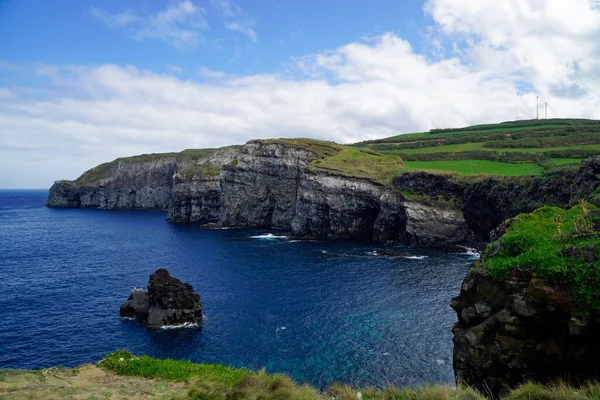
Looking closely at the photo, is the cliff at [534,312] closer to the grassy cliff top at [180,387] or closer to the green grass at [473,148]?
the grassy cliff top at [180,387]

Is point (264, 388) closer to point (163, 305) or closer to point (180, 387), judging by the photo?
point (180, 387)

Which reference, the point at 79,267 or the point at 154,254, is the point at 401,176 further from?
the point at 79,267

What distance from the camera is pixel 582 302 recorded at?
51.0 feet

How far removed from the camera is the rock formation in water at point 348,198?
78875 millimetres

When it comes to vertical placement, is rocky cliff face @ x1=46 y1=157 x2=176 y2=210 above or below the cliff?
above

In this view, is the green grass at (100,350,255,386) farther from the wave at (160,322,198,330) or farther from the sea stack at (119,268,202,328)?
the sea stack at (119,268,202,328)

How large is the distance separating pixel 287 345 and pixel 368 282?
76.6 feet

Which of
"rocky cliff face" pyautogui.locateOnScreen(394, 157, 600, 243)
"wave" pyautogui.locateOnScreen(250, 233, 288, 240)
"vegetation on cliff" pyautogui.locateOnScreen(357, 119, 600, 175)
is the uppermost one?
"vegetation on cliff" pyautogui.locateOnScreen(357, 119, 600, 175)

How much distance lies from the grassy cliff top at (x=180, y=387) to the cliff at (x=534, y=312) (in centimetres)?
214

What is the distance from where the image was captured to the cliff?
1577cm

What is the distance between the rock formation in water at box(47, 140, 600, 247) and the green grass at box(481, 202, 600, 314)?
32.4 m

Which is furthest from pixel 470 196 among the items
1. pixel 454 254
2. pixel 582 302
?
pixel 582 302

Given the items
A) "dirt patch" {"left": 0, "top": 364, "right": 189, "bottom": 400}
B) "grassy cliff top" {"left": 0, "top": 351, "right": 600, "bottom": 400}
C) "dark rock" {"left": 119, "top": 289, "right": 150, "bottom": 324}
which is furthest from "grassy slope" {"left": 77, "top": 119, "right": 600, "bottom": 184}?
"dirt patch" {"left": 0, "top": 364, "right": 189, "bottom": 400}

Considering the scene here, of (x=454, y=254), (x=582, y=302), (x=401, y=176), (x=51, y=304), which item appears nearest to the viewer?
(x=582, y=302)
